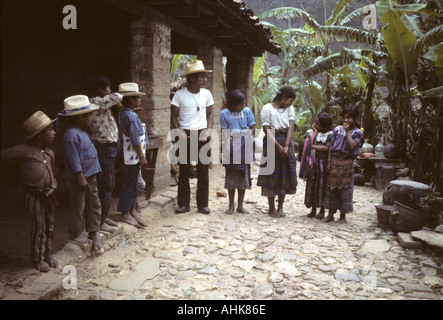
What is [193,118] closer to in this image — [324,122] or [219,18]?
[324,122]

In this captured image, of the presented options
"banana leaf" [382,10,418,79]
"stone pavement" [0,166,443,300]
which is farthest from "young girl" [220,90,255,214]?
"banana leaf" [382,10,418,79]

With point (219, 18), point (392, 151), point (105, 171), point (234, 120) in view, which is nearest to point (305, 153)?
point (234, 120)

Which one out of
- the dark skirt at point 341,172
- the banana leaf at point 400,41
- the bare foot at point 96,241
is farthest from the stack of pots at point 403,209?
the bare foot at point 96,241

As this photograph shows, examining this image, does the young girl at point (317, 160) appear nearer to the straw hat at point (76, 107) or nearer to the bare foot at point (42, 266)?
the straw hat at point (76, 107)

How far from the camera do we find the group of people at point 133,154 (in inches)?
127

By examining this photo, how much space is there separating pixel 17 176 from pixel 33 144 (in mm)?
4568

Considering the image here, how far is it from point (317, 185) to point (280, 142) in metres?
0.84

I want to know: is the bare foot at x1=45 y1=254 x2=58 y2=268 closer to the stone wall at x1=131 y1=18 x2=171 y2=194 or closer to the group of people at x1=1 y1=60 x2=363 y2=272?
the group of people at x1=1 y1=60 x2=363 y2=272

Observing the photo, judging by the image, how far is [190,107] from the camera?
5.09 metres

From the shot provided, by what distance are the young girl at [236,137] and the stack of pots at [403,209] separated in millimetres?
1975

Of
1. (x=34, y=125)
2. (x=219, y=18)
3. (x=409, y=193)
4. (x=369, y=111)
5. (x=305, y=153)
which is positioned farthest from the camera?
(x=369, y=111)

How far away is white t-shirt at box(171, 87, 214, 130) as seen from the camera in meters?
5.08

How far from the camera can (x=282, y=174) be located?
5.30 m

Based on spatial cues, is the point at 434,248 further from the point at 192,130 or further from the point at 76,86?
the point at 76,86
